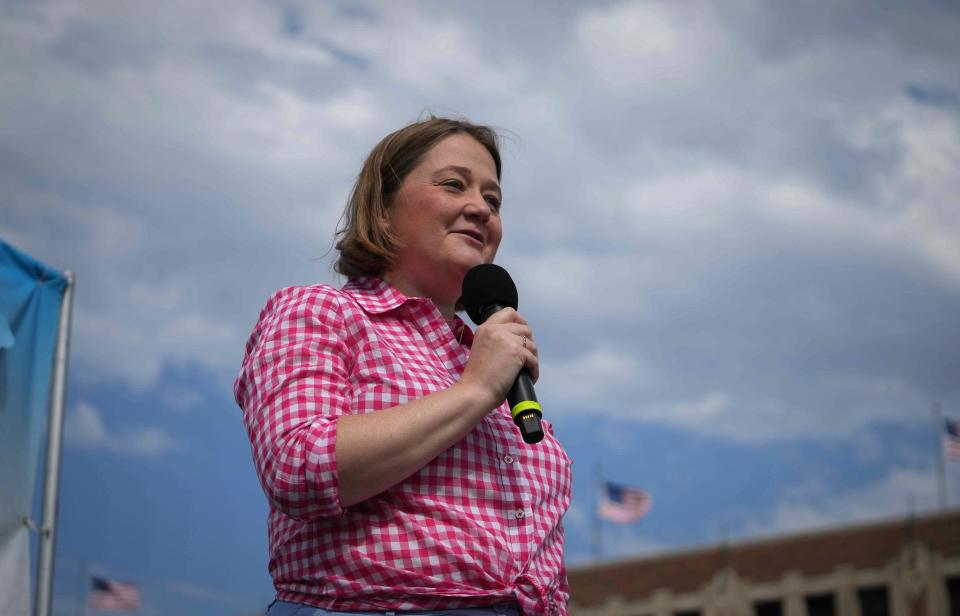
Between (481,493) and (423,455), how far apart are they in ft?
0.77

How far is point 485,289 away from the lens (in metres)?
2.83

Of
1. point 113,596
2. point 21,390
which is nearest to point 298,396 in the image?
point 21,390

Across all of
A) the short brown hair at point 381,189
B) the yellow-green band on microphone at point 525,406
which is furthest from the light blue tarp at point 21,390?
the yellow-green band on microphone at point 525,406

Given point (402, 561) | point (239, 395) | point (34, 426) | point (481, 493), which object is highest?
point (34, 426)

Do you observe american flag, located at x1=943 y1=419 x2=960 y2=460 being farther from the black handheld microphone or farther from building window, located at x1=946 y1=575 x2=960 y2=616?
the black handheld microphone

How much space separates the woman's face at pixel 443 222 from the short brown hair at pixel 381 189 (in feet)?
0.09

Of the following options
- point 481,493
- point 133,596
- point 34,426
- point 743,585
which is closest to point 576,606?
point 743,585

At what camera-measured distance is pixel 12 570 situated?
449cm

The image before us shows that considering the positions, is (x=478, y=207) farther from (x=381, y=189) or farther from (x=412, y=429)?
(x=412, y=429)

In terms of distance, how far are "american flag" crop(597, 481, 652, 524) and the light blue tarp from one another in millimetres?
27201

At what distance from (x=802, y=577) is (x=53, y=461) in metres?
28.4

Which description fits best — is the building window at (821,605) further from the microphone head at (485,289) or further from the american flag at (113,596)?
the microphone head at (485,289)

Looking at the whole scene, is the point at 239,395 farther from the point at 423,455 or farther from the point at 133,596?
the point at 133,596

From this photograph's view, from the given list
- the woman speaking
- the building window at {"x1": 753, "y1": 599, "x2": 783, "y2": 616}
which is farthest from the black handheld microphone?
the building window at {"x1": 753, "y1": 599, "x2": 783, "y2": 616}
